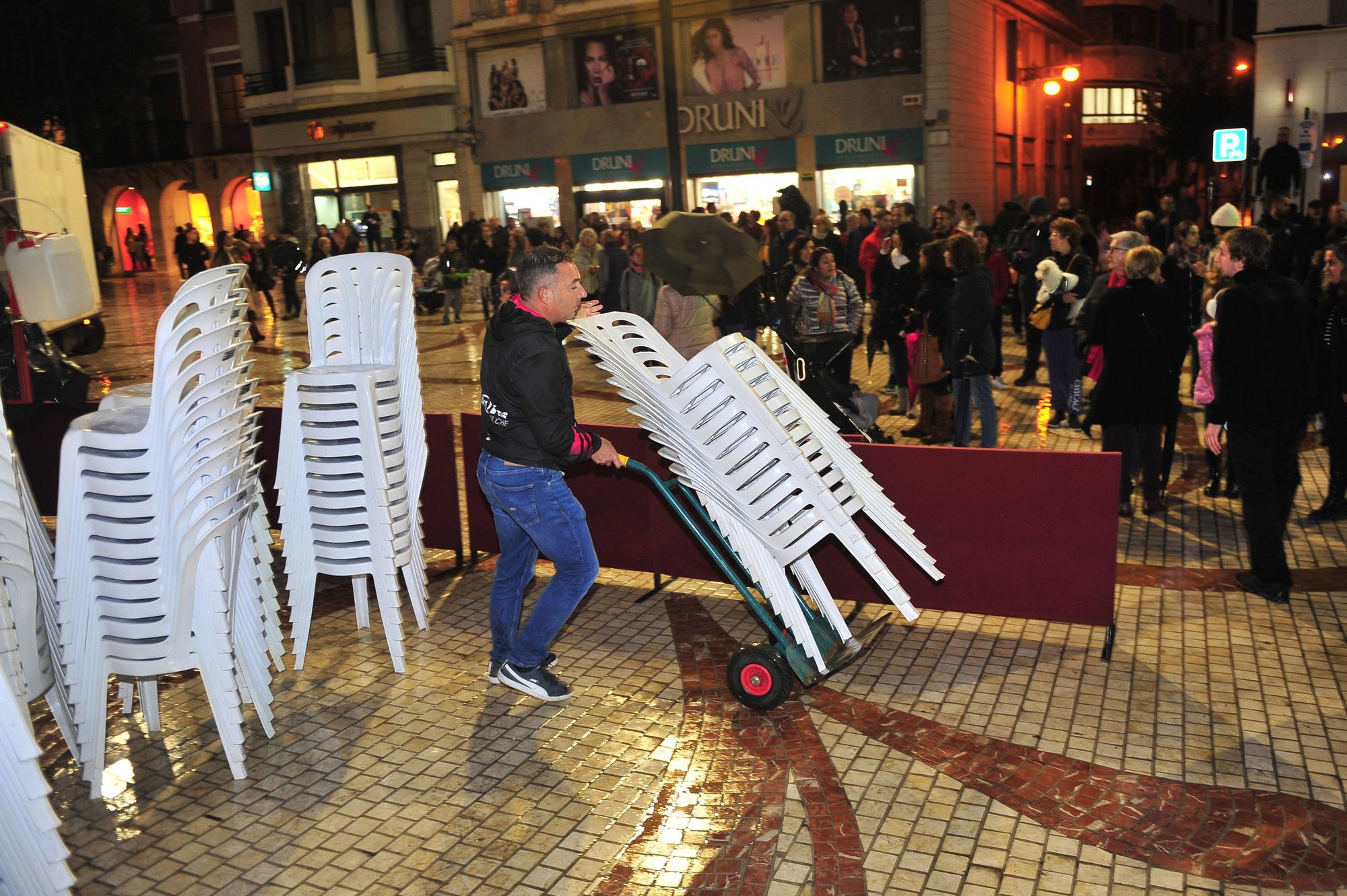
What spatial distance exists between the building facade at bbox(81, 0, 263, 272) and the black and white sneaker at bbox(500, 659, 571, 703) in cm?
3902

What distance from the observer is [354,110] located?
1351 inches

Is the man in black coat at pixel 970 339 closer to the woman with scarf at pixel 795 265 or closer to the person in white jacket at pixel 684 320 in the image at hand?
the woman with scarf at pixel 795 265

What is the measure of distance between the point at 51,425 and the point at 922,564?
6912 mm

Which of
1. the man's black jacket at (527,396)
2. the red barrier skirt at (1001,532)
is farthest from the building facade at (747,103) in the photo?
the man's black jacket at (527,396)

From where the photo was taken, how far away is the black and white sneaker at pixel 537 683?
17.8ft

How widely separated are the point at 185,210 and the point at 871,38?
29885 millimetres

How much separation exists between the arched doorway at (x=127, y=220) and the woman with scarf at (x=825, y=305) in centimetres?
4055

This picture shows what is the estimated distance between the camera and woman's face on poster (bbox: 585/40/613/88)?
1161 inches

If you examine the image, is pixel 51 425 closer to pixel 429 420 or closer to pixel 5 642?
pixel 429 420

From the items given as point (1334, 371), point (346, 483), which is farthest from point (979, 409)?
point (346, 483)

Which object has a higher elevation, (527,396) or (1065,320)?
(527,396)

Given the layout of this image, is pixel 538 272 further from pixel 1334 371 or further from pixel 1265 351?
pixel 1334 371

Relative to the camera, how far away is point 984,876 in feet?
12.8

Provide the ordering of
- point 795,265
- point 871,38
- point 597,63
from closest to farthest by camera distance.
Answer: point 795,265, point 871,38, point 597,63
